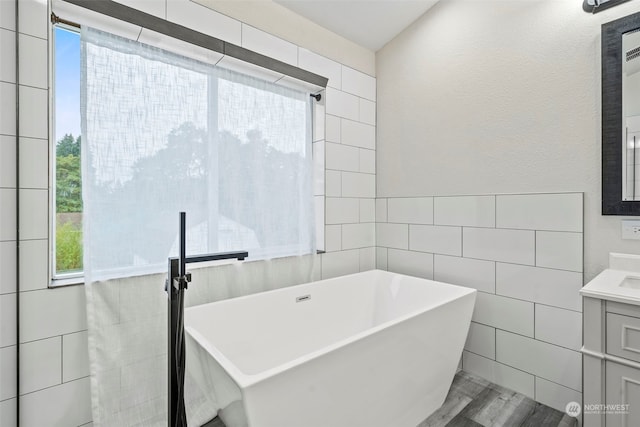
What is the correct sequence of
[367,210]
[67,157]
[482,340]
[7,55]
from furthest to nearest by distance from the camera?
[367,210] → [482,340] → [67,157] → [7,55]

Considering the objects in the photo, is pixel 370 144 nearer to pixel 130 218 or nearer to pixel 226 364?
pixel 130 218

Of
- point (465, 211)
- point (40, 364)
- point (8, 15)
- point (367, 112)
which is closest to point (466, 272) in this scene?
point (465, 211)

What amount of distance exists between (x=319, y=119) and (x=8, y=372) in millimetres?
2220

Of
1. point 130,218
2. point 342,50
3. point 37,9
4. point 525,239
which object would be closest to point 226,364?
point 130,218

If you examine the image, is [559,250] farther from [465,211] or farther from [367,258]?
[367,258]

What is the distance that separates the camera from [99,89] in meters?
1.51

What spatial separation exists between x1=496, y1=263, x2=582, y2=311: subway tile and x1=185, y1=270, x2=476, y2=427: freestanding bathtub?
0.34 metres

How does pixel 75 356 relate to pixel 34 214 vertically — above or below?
below

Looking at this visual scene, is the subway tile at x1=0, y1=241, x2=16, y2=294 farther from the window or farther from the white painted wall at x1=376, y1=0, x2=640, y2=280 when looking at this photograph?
the white painted wall at x1=376, y1=0, x2=640, y2=280

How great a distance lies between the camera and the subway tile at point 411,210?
2.46 metres

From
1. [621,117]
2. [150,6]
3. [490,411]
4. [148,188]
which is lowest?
[490,411]

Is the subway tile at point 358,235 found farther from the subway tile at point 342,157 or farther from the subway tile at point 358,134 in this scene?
the subway tile at point 358,134

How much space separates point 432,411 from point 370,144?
6.54ft

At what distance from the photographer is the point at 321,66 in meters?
2.43
